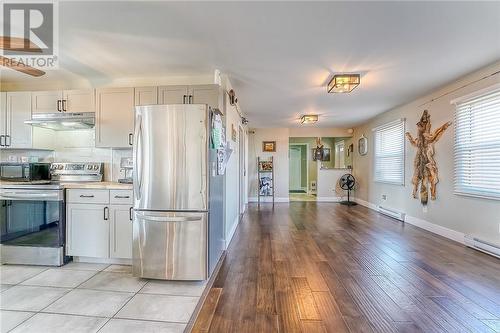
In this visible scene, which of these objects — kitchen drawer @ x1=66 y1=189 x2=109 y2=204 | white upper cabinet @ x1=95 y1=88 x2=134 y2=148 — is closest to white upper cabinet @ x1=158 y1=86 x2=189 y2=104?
white upper cabinet @ x1=95 y1=88 x2=134 y2=148

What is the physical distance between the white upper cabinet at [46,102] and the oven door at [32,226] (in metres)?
1.09

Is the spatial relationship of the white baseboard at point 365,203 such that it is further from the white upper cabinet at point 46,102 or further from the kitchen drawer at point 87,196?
the white upper cabinet at point 46,102

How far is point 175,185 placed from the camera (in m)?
2.33

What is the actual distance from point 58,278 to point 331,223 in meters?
4.20

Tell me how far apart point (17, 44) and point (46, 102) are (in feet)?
3.31

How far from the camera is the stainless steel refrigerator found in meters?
2.33

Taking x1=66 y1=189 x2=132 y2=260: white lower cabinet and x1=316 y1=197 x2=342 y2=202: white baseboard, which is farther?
x1=316 y1=197 x2=342 y2=202: white baseboard

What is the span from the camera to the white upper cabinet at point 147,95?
3080 millimetres

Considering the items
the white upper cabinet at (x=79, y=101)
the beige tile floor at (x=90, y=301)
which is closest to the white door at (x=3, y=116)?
the white upper cabinet at (x=79, y=101)

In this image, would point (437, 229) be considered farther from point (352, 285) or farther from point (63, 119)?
point (63, 119)

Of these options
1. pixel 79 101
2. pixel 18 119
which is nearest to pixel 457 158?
pixel 79 101

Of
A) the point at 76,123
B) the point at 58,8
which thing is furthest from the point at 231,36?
the point at 76,123

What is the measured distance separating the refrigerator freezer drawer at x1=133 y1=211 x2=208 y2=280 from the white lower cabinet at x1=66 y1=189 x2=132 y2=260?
1.75 feet

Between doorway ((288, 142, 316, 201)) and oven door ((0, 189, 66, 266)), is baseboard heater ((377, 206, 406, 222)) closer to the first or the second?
doorway ((288, 142, 316, 201))
